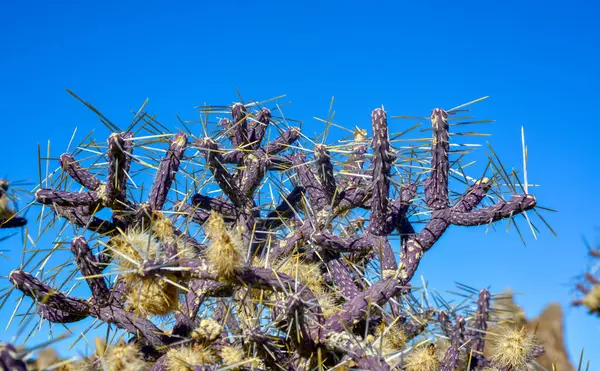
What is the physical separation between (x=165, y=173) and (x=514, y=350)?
6.44 feet

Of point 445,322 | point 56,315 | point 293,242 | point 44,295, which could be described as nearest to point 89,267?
point 44,295

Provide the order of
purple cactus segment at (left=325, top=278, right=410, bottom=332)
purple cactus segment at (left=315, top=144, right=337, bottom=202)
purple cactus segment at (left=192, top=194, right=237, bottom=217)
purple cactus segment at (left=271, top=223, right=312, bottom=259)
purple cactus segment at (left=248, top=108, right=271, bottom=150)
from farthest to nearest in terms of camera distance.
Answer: purple cactus segment at (left=248, top=108, right=271, bottom=150), purple cactus segment at (left=192, top=194, right=237, bottom=217), purple cactus segment at (left=271, top=223, right=312, bottom=259), purple cactus segment at (left=315, top=144, right=337, bottom=202), purple cactus segment at (left=325, top=278, right=410, bottom=332)

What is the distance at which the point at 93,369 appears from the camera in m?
2.52

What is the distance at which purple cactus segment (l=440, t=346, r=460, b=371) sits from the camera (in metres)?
2.83

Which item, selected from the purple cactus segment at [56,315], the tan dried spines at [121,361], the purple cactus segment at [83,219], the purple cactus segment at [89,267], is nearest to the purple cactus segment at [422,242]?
the tan dried spines at [121,361]

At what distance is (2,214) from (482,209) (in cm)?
234

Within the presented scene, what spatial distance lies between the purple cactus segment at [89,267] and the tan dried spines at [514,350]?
1943mm

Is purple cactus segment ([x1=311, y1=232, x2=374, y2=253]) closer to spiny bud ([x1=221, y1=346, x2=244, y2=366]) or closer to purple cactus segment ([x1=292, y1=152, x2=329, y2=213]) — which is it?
purple cactus segment ([x1=292, y1=152, x2=329, y2=213])

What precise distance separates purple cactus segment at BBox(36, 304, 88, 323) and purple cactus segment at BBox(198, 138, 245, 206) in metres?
1.00

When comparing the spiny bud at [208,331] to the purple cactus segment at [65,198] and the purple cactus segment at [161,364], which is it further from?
the purple cactus segment at [65,198]

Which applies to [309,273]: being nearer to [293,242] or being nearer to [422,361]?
[293,242]

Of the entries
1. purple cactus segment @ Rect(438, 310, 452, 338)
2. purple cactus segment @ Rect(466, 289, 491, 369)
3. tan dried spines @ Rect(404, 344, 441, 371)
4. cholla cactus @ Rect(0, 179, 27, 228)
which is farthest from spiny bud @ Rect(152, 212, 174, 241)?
purple cactus segment @ Rect(466, 289, 491, 369)

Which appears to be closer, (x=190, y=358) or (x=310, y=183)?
(x=190, y=358)

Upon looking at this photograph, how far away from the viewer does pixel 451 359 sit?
284 cm
